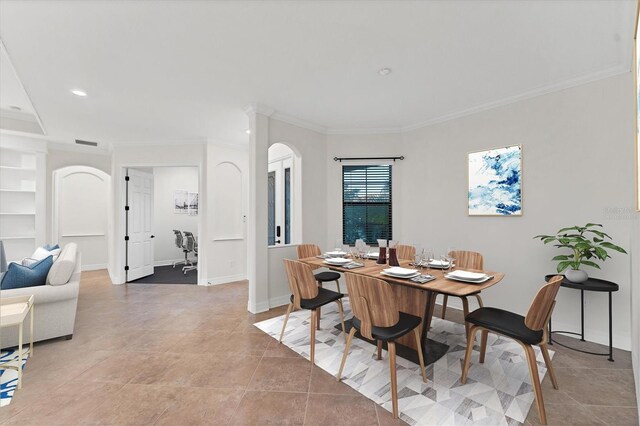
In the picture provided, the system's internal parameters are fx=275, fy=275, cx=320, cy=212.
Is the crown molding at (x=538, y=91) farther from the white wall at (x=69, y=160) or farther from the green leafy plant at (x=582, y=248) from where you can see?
the white wall at (x=69, y=160)

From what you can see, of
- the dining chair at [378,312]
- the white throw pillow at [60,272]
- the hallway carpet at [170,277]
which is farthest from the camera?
the hallway carpet at [170,277]

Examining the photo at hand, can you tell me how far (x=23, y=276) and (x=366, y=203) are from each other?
421 centimetres

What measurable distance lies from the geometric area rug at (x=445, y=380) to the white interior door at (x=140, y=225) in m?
4.13

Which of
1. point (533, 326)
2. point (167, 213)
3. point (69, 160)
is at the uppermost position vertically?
point (69, 160)

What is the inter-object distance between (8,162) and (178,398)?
20.0 ft

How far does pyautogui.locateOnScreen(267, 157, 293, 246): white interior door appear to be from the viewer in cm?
488

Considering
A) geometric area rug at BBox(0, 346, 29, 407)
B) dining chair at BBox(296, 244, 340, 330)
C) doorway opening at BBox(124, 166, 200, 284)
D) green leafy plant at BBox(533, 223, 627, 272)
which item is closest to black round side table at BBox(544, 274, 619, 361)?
green leafy plant at BBox(533, 223, 627, 272)

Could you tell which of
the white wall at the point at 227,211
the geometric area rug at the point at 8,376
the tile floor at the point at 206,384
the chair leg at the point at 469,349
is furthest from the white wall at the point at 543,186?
the geometric area rug at the point at 8,376

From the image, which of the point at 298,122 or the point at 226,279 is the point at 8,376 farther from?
the point at 298,122

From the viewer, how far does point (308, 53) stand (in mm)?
2408

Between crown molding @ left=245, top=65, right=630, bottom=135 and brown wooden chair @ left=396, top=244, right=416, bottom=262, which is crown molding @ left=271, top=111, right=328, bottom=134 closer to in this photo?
crown molding @ left=245, top=65, right=630, bottom=135

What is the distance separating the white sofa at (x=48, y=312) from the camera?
2.62 m

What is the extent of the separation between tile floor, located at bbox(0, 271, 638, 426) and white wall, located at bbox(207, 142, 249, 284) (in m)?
2.04

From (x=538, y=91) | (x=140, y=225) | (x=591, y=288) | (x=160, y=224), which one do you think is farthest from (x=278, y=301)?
(x=160, y=224)
